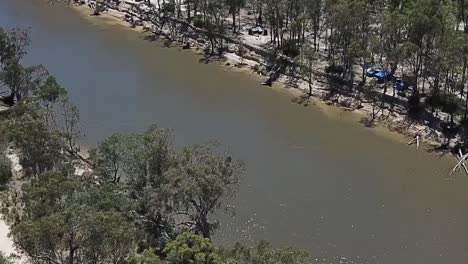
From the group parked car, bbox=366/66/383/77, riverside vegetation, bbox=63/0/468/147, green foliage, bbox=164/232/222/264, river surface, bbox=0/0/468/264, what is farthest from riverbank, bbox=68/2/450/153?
green foliage, bbox=164/232/222/264

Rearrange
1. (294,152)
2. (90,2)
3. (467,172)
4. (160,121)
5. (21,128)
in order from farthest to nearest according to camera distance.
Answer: (90,2), (160,121), (294,152), (467,172), (21,128)

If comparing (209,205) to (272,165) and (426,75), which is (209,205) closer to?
(272,165)

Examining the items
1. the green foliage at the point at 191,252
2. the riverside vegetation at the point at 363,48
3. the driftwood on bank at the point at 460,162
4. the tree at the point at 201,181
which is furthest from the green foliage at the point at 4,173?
the driftwood on bank at the point at 460,162

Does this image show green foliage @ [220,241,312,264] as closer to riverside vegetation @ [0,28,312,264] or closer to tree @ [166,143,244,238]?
riverside vegetation @ [0,28,312,264]

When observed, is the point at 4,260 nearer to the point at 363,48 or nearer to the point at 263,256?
the point at 263,256

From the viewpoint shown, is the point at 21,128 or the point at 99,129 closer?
the point at 21,128

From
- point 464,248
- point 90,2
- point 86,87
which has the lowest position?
point 464,248

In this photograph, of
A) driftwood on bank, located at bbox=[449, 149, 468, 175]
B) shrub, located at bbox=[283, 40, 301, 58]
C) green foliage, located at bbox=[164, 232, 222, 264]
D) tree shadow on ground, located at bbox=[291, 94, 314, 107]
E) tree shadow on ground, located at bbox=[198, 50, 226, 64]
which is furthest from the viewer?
tree shadow on ground, located at bbox=[198, 50, 226, 64]

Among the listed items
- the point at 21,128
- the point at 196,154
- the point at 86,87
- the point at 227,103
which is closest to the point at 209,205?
the point at 196,154
